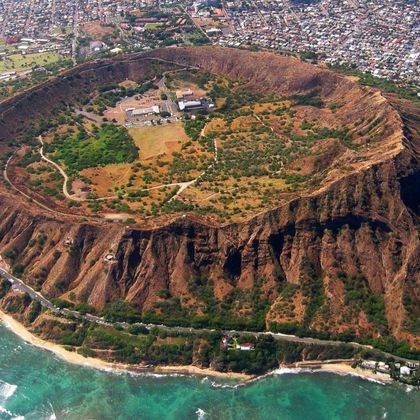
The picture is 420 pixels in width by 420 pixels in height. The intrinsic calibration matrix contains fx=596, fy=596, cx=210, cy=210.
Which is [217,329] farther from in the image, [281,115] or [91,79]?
[91,79]

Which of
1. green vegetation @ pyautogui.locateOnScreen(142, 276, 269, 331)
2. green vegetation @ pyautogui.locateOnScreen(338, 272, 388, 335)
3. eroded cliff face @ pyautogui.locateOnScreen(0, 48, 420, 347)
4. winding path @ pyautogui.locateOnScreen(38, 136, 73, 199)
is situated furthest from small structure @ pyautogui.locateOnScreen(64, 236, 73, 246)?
green vegetation @ pyautogui.locateOnScreen(338, 272, 388, 335)

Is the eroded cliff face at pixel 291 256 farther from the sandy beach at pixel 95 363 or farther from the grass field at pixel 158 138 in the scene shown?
the grass field at pixel 158 138

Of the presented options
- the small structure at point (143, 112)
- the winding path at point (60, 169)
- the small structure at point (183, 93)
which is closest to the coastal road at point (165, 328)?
the winding path at point (60, 169)

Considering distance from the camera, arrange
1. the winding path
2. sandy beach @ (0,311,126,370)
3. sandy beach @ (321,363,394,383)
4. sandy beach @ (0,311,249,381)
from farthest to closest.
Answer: the winding path
sandy beach @ (0,311,126,370)
sandy beach @ (0,311,249,381)
sandy beach @ (321,363,394,383)

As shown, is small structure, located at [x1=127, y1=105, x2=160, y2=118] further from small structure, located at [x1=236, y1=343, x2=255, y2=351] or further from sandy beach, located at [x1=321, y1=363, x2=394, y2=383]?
sandy beach, located at [x1=321, y1=363, x2=394, y2=383]

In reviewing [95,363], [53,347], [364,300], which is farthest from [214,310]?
[53,347]

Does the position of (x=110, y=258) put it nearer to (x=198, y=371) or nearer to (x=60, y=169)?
(x=198, y=371)
